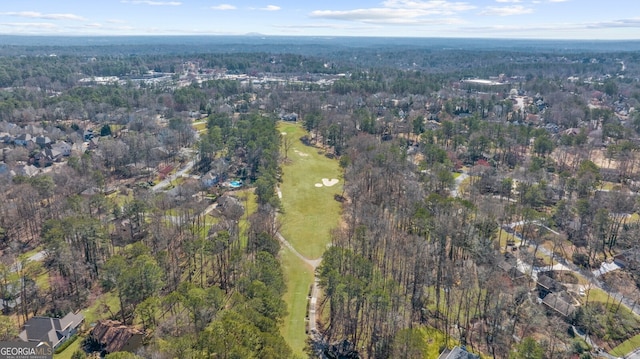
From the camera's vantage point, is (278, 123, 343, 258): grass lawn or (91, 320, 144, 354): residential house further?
(278, 123, 343, 258): grass lawn

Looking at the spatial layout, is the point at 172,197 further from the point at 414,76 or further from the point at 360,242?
the point at 414,76

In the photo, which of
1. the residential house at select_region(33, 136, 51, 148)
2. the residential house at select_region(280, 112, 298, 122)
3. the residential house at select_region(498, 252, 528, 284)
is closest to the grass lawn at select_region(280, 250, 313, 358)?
the residential house at select_region(498, 252, 528, 284)

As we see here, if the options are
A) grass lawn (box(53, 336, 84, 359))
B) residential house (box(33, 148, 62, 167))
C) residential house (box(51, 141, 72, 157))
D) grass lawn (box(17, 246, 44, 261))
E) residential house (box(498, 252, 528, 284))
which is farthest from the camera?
residential house (box(51, 141, 72, 157))

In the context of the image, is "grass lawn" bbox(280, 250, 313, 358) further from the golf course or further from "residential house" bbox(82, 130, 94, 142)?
"residential house" bbox(82, 130, 94, 142)

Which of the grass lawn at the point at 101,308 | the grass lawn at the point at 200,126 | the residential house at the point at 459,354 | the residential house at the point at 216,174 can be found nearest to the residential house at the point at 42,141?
the grass lawn at the point at 200,126

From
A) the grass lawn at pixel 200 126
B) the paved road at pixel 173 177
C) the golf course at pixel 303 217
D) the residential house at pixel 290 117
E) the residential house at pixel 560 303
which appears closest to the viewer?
the residential house at pixel 560 303

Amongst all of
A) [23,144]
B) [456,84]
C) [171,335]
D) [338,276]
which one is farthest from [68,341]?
[456,84]

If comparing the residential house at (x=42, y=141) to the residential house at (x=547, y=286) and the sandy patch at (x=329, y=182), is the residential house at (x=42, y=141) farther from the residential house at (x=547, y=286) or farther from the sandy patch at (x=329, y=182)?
the residential house at (x=547, y=286)
